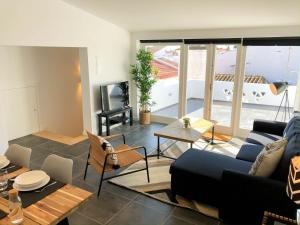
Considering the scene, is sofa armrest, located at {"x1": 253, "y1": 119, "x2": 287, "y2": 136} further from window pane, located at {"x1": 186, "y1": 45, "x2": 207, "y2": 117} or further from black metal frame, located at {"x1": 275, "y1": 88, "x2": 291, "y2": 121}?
window pane, located at {"x1": 186, "y1": 45, "x2": 207, "y2": 117}

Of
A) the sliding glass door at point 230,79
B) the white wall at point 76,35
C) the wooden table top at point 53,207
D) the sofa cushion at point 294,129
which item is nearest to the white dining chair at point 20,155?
the wooden table top at point 53,207

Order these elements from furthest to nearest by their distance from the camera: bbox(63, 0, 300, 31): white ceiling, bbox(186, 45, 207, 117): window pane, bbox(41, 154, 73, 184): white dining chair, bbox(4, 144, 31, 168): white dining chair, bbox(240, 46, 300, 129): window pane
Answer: bbox(186, 45, 207, 117): window pane
bbox(240, 46, 300, 129): window pane
bbox(63, 0, 300, 31): white ceiling
bbox(4, 144, 31, 168): white dining chair
bbox(41, 154, 73, 184): white dining chair

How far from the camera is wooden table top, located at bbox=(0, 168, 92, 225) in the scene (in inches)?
64.6

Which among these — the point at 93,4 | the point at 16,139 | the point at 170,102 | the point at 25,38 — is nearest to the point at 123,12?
the point at 93,4

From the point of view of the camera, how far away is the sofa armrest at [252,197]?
2.29 meters

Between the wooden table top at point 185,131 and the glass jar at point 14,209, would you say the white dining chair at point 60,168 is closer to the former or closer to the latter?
A: the glass jar at point 14,209

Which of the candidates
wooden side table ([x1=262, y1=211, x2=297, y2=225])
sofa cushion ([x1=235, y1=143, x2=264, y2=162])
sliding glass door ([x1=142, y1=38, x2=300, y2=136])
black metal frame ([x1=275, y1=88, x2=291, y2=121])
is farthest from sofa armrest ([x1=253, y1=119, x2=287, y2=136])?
wooden side table ([x1=262, y1=211, x2=297, y2=225])

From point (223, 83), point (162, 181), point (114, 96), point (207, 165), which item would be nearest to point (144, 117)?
point (114, 96)

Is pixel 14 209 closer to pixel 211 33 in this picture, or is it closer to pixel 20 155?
pixel 20 155

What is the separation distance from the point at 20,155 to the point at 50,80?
12.0ft

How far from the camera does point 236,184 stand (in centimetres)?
247

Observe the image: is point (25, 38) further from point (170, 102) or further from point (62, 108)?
point (170, 102)

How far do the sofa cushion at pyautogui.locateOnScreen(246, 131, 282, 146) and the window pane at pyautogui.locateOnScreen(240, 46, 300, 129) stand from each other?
1.10 metres

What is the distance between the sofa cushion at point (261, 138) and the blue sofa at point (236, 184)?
26 cm
